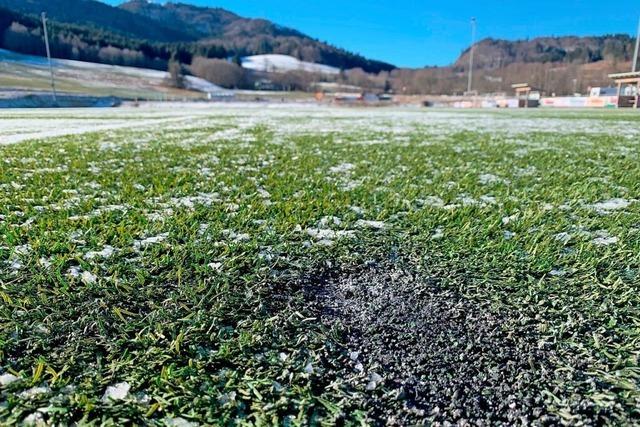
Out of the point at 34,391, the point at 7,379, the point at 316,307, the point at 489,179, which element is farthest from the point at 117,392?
the point at 489,179

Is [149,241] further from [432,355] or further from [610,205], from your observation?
[610,205]

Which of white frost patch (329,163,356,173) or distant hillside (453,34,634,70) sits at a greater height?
distant hillside (453,34,634,70)

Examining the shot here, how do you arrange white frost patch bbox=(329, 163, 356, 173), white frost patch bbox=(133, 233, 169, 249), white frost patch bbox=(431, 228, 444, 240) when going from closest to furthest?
1. white frost patch bbox=(133, 233, 169, 249)
2. white frost patch bbox=(431, 228, 444, 240)
3. white frost patch bbox=(329, 163, 356, 173)

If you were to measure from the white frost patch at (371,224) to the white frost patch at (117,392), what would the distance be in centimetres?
228

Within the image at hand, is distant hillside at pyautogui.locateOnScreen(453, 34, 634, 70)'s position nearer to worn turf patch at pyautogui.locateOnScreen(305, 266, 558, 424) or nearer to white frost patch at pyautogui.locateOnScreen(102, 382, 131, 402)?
worn turf patch at pyautogui.locateOnScreen(305, 266, 558, 424)

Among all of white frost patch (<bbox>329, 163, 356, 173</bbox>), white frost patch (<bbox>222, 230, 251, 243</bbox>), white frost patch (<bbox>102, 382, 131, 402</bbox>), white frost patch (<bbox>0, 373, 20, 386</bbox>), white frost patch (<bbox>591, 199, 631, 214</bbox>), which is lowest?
white frost patch (<bbox>102, 382, 131, 402</bbox>)

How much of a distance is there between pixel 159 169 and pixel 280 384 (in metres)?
5.02

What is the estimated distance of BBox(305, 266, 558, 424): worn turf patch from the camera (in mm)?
1446

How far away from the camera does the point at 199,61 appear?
417 feet

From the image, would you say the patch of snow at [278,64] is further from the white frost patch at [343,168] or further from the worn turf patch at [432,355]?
the worn turf patch at [432,355]

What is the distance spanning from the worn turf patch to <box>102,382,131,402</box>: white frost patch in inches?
32.6

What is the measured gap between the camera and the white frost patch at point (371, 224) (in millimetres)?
3410

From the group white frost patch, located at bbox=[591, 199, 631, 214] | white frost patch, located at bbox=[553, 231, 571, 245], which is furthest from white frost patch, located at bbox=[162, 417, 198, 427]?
white frost patch, located at bbox=[591, 199, 631, 214]

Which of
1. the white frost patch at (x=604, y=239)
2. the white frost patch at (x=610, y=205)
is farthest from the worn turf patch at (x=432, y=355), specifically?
the white frost patch at (x=610, y=205)
